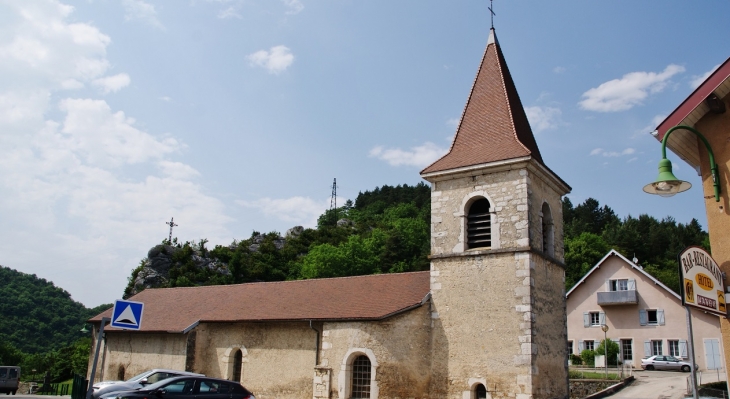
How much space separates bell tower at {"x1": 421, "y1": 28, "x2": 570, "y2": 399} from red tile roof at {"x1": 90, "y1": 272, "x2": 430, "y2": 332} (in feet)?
5.22

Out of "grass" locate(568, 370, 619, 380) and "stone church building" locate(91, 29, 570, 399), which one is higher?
"stone church building" locate(91, 29, 570, 399)

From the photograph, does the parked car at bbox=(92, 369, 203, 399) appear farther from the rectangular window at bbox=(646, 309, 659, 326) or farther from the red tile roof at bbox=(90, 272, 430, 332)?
the rectangular window at bbox=(646, 309, 659, 326)

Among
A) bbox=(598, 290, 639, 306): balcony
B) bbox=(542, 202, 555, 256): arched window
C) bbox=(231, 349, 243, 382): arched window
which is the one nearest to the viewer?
bbox=(542, 202, 555, 256): arched window

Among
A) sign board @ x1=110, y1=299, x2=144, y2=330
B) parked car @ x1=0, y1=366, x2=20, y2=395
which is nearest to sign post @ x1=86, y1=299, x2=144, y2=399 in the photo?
sign board @ x1=110, y1=299, x2=144, y2=330

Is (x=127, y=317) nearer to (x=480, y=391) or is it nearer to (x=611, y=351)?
(x=480, y=391)

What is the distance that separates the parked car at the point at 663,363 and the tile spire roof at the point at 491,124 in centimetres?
1973

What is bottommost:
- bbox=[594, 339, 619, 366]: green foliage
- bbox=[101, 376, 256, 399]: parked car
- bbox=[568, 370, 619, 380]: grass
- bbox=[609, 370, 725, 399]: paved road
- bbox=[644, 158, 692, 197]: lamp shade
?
bbox=[609, 370, 725, 399]: paved road

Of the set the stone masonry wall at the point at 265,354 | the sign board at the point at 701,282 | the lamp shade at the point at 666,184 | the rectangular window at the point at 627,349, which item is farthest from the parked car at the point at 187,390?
the rectangular window at the point at 627,349

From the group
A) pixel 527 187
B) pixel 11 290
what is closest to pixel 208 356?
pixel 527 187

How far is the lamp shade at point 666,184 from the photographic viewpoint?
7410 millimetres

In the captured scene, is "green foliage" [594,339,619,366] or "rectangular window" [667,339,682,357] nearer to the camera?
"green foliage" [594,339,619,366]

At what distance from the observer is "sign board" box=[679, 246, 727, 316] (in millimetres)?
7605

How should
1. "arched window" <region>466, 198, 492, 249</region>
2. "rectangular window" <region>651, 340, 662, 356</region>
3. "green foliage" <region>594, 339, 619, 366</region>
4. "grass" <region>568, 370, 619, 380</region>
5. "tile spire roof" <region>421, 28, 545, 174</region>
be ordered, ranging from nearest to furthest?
1. "arched window" <region>466, 198, 492, 249</region>
2. "tile spire roof" <region>421, 28, 545, 174</region>
3. "grass" <region>568, 370, 619, 380</region>
4. "green foliage" <region>594, 339, 619, 366</region>
5. "rectangular window" <region>651, 340, 662, 356</region>

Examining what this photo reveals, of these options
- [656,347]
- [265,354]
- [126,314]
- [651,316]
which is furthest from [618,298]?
[126,314]
